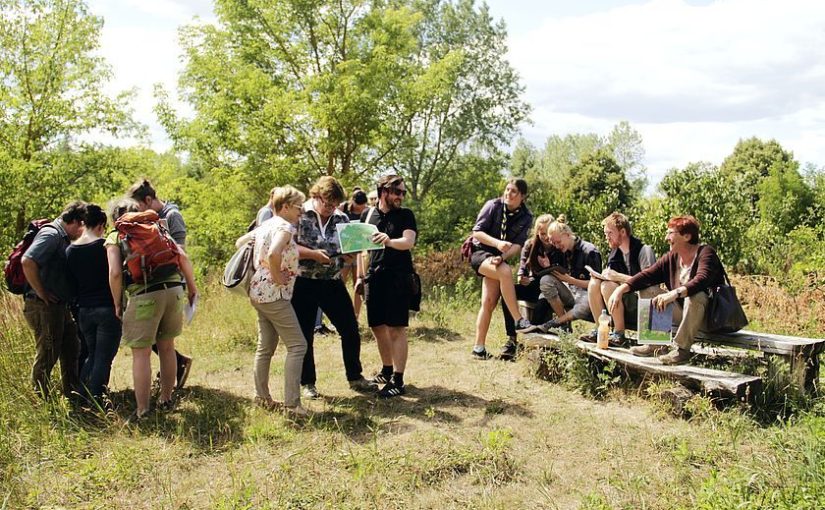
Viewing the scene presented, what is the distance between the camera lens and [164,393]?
511 centimetres

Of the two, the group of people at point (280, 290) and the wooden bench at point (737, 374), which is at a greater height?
the group of people at point (280, 290)

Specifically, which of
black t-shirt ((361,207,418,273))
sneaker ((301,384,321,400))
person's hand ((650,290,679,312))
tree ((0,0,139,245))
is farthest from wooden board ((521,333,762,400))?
tree ((0,0,139,245))

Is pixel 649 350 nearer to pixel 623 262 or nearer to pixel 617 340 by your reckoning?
pixel 617 340

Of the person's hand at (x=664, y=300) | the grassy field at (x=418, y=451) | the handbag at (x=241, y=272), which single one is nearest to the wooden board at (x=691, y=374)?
the grassy field at (x=418, y=451)

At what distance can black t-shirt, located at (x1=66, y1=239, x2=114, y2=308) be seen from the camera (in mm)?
4797

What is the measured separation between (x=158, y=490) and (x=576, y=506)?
7.68 feet

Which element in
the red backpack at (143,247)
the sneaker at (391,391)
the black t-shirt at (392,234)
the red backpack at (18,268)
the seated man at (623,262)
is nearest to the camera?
the red backpack at (143,247)

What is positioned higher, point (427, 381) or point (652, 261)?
point (652, 261)

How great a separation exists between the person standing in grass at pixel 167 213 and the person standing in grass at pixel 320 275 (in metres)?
1.11

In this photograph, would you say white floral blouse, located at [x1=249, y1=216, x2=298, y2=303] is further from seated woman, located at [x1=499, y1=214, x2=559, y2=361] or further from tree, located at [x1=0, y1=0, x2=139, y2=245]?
tree, located at [x1=0, y1=0, x2=139, y2=245]

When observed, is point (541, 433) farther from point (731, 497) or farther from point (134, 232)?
point (134, 232)

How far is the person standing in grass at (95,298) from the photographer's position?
15.8ft

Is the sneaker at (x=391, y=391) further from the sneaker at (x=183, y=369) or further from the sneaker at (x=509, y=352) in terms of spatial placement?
the sneaker at (x=183, y=369)

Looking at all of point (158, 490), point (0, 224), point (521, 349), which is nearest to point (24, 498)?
point (158, 490)
